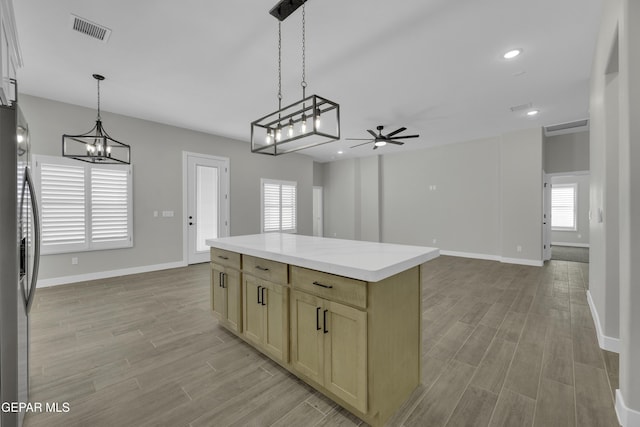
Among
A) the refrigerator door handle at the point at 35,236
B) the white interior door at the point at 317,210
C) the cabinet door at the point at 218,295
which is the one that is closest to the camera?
the refrigerator door handle at the point at 35,236

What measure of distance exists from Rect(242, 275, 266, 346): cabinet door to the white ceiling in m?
2.37

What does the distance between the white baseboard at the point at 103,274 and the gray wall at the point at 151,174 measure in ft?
0.19

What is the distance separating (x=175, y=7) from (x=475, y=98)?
415 cm

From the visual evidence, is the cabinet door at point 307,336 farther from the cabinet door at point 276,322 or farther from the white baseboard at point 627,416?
the white baseboard at point 627,416

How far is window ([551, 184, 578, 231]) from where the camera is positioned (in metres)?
8.61

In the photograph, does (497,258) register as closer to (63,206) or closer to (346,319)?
(346,319)

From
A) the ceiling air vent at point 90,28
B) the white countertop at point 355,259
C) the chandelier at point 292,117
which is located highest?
the ceiling air vent at point 90,28

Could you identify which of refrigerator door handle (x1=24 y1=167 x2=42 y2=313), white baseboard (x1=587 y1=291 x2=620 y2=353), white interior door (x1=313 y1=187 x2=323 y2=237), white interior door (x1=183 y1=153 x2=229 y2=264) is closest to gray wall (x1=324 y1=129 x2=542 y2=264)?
white interior door (x1=313 y1=187 x2=323 y2=237)

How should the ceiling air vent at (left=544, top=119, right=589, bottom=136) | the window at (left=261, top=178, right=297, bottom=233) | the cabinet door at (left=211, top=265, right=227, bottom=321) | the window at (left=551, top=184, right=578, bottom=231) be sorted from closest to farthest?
the cabinet door at (left=211, top=265, right=227, bottom=321) → the ceiling air vent at (left=544, top=119, right=589, bottom=136) → the window at (left=261, top=178, right=297, bottom=233) → the window at (left=551, top=184, right=578, bottom=231)

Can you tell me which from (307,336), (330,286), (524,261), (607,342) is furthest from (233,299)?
(524,261)

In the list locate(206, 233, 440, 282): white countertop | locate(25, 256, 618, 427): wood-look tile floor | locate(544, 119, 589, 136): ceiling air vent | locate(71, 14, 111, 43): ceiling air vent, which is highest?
locate(544, 119, 589, 136): ceiling air vent

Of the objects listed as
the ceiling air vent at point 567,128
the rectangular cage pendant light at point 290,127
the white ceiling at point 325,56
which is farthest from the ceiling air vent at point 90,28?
the ceiling air vent at point 567,128

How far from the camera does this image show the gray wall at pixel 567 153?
6.03 metres

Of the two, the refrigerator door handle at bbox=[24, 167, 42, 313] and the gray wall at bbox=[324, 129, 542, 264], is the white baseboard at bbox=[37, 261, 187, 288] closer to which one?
the refrigerator door handle at bbox=[24, 167, 42, 313]
